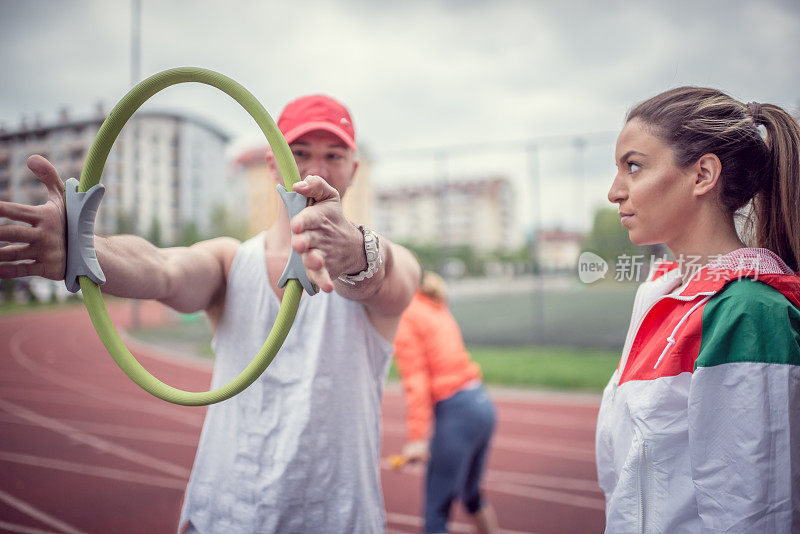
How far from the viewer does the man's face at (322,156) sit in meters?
1.53

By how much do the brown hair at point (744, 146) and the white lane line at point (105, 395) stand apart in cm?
670

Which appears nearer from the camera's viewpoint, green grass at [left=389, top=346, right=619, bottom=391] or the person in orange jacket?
the person in orange jacket

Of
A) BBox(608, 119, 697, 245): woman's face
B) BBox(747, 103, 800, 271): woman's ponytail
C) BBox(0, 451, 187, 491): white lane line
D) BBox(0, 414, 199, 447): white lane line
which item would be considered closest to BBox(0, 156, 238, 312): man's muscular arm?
BBox(608, 119, 697, 245): woman's face

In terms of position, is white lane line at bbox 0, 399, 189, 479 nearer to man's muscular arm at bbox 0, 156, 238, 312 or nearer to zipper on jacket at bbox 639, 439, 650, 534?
man's muscular arm at bbox 0, 156, 238, 312

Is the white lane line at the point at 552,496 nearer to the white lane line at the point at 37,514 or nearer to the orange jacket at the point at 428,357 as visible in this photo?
the orange jacket at the point at 428,357

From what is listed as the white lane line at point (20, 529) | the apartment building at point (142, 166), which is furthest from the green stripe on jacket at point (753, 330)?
the white lane line at point (20, 529)

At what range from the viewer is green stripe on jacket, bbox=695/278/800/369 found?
1.17 metres

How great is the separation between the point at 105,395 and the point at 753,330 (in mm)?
8913

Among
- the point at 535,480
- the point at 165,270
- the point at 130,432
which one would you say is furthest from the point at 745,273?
the point at 130,432

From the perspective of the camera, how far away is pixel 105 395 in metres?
8.26

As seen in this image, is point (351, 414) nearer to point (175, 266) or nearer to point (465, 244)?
Answer: point (175, 266)

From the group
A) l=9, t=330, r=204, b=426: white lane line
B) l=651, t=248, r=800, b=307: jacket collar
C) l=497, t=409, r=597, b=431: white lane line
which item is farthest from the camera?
l=9, t=330, r=204, b=426: white lane line

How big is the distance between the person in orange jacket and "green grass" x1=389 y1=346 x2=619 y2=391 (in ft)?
18.3

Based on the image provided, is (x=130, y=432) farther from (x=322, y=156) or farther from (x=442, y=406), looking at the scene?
(x=322, y=156)
